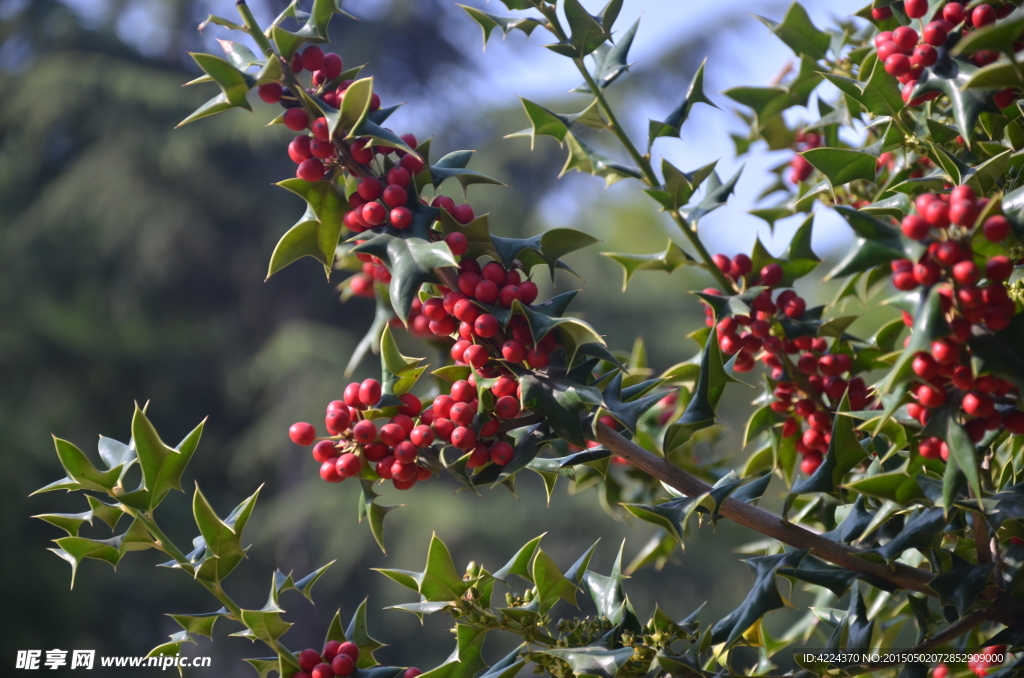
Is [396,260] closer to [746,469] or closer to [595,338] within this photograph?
[595,338]

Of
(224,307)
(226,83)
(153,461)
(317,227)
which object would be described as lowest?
(153,461)

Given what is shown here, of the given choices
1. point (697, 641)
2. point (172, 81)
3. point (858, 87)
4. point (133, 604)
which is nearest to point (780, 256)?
point (858, 87)

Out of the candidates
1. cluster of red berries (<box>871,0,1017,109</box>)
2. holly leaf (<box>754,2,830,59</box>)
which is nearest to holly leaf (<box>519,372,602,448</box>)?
cluster of red berries (<box>871,0,1017,109</box>)

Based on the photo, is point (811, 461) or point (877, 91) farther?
point (811, 461)

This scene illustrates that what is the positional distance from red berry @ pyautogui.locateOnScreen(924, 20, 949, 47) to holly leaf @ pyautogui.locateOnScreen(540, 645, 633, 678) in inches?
24.8

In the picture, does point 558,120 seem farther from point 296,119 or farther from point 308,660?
point 308,660

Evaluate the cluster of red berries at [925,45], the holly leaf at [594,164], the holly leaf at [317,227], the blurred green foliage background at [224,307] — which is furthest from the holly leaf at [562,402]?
the blurred green foliage background at [224,307]

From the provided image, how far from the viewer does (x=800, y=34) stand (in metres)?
1.04

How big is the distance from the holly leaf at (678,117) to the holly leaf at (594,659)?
0.57 m

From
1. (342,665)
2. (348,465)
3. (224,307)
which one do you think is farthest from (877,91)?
(224,307)

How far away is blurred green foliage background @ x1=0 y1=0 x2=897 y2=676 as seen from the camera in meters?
6.86

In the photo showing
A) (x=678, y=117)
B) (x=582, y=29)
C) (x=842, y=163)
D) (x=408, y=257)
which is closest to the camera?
(x=408, y=257)

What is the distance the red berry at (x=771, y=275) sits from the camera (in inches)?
34.6

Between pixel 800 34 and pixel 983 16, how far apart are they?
1.14 feet
